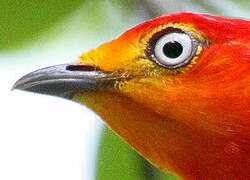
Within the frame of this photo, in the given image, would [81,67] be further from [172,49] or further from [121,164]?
[121,164]

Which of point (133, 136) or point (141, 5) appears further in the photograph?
point (141, 5)

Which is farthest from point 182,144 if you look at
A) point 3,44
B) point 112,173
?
point 3,44

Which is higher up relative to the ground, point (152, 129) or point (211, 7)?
point (211, 7)

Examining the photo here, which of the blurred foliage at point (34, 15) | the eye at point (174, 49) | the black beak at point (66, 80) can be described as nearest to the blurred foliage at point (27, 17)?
the blurred foliage at point (34, 15)

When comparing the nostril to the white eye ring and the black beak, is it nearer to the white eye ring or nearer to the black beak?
the black beak

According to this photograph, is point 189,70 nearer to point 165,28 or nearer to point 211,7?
point 165,28

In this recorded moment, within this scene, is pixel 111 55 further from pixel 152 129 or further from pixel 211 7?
pixel 211 7

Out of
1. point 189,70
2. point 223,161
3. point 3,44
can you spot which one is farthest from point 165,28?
point 3,44
